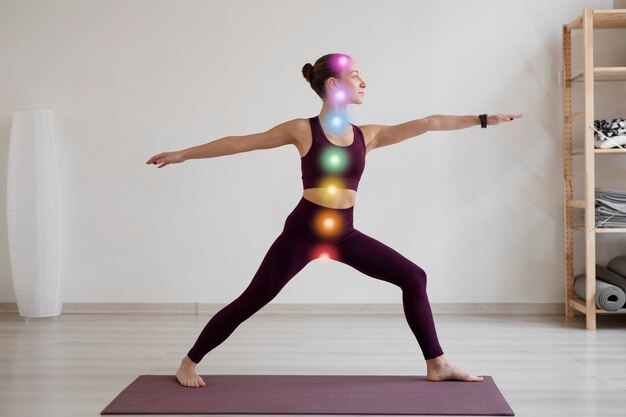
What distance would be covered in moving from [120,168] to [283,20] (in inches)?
55.8

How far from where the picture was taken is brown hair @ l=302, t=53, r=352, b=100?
286cm

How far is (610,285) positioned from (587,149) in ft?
2.53

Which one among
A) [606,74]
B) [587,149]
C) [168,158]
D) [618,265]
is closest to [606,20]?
[606,74]

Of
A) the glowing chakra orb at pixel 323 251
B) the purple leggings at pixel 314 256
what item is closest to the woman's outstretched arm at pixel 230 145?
the purple leggings at pixel 314 256

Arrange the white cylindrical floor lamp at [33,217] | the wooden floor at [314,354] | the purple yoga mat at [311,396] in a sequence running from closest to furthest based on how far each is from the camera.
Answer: the purple yoga mat at [311,396] < the wooden floor at [314,354] < the white cylindrical floor lamp at [33,217]

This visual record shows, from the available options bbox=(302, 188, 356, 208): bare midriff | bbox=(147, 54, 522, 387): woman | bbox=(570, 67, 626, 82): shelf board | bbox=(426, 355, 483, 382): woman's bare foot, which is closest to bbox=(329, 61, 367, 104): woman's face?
bbox=(147, 54, 522, 387): woman

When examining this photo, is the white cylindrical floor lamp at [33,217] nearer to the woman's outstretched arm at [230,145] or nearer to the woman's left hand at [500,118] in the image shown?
the woman's outstretched arm at [230,145]

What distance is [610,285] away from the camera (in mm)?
4051

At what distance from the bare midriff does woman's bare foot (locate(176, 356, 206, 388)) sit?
81cm

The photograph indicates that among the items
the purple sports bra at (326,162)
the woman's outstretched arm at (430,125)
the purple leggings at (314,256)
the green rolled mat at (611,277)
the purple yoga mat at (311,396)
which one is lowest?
the purple yoga mat at (311,396)

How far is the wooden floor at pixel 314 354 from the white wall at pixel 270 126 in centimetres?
31

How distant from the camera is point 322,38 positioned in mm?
4613

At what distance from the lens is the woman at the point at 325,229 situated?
280 centimetres

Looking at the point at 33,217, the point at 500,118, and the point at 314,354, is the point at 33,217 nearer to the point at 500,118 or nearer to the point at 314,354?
Answer: the point at 314,354
